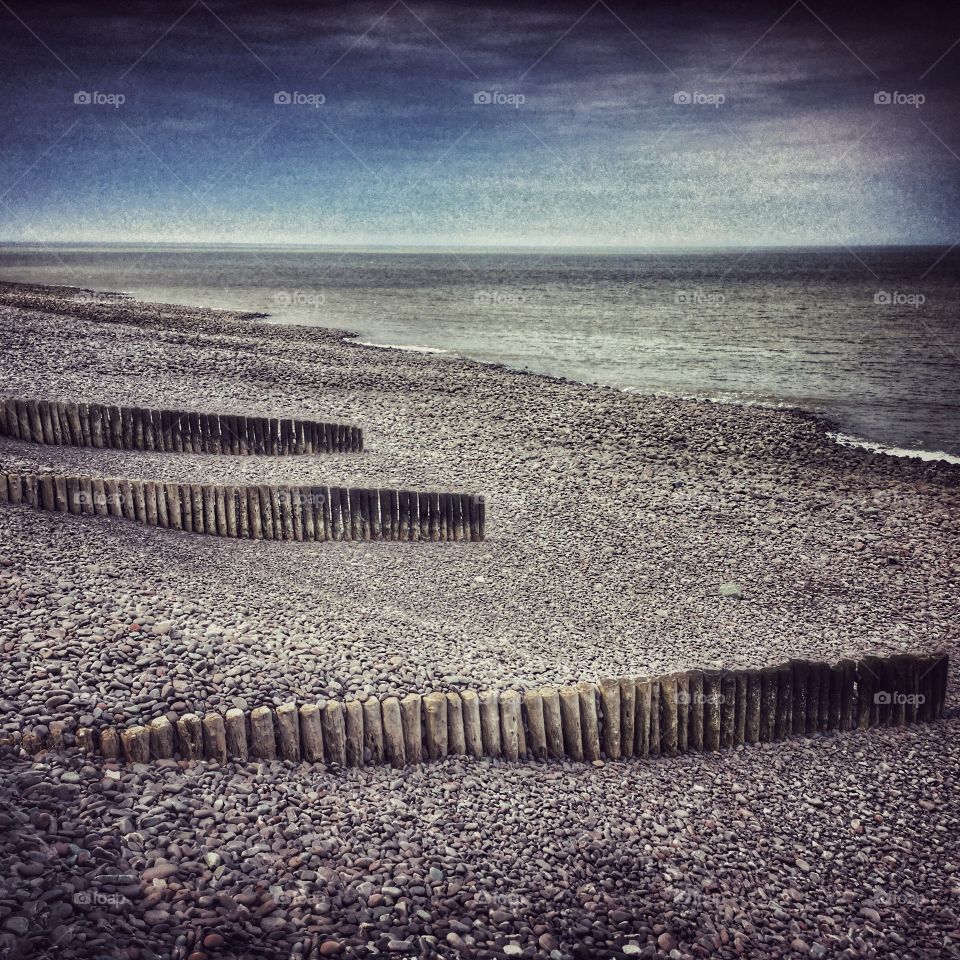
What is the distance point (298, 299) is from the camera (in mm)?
86938

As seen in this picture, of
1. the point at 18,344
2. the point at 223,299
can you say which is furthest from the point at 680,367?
the point at 223,299

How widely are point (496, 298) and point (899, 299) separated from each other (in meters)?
46.2

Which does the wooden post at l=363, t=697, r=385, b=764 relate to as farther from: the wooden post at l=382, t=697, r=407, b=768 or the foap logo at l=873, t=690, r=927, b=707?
the foap logo at l=873, t=690, r=927, b=707

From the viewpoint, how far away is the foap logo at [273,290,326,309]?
257 feet

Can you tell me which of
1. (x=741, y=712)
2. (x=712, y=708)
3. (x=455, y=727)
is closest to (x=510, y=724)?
(x=455, y=727)

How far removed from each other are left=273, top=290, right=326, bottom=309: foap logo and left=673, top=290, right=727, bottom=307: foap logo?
133 feet

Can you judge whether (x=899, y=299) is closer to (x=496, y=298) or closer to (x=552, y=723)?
(x=496, y=298)

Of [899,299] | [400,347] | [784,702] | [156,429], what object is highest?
[899,299]

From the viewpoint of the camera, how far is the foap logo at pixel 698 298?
87.4 meters

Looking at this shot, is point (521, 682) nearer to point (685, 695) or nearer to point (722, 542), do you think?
point (685, 695)

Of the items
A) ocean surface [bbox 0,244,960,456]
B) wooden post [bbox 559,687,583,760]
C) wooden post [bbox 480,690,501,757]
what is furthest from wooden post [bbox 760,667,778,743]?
ocean surface [bbox 0,244,960,456]

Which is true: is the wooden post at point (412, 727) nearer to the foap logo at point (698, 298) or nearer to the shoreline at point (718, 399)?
the shoreline at point (718, 399)

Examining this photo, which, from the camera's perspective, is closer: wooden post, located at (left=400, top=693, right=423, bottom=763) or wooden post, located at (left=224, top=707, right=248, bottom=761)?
wooden post, located at (left=224, top=707, right=248, bottom=761)

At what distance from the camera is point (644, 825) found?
6734 mm
